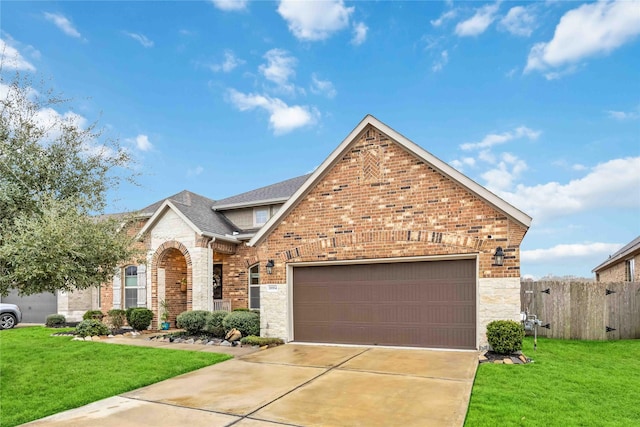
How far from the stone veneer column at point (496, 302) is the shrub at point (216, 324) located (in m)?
7.89

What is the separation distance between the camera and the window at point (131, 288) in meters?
17.2

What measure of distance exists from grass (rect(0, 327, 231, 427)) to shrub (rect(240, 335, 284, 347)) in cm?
168

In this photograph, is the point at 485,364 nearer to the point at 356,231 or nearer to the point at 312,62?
the point at 356,231

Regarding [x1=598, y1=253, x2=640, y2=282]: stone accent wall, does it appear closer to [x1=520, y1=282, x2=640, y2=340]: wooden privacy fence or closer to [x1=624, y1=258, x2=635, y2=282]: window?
[x1=624, y1=258, x2=635, y2=282]: window

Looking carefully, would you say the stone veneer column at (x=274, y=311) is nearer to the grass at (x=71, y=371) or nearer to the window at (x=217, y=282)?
the grass at (x=71, y=371)

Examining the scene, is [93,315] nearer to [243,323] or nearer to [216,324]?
[216,324]

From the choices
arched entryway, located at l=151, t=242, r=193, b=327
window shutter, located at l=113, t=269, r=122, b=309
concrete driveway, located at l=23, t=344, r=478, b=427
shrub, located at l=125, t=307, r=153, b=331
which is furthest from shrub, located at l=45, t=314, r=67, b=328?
concrete driveway, located at l=23, t=344, r=478, b=427

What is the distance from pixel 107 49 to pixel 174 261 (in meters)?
8.33

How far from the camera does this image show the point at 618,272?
70.1ft

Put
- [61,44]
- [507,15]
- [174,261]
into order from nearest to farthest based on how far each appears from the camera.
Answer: [61,44] < [507,15] < [174,261]

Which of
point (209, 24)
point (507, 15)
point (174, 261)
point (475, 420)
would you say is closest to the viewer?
point (475, 420)

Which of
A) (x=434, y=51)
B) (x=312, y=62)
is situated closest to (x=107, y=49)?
(x=312, y=62)

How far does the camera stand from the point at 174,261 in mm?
17016

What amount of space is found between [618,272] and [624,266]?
1.67m
